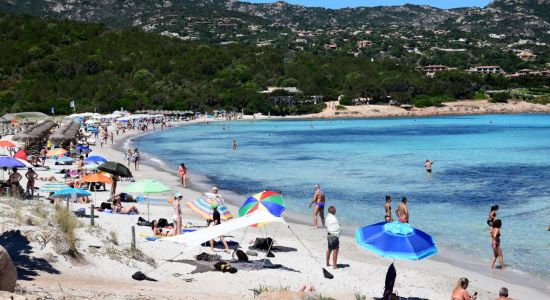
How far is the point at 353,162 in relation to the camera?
4000cm

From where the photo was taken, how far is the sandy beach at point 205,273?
31.1ft

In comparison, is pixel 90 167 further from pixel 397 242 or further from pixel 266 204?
pixel 397 242

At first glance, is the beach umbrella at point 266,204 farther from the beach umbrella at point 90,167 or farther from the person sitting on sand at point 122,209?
the beach umbrella at point 90,167

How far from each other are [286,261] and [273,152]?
3469 cm

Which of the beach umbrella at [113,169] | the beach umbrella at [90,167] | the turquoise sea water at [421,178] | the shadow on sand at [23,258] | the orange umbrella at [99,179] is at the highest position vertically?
the beach umbrella at [113,169]

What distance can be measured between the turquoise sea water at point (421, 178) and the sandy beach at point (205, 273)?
184 centimetres

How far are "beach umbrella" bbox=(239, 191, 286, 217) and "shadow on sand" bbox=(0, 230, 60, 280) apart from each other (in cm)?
484

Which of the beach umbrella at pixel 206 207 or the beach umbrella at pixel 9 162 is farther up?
the beach umbrella at pixel 9 162

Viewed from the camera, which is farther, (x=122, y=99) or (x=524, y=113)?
(x=524, y=113)

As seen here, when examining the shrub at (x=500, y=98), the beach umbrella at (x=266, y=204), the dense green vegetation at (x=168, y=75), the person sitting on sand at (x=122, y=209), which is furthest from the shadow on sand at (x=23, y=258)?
the shrub at (x=500, y=98)

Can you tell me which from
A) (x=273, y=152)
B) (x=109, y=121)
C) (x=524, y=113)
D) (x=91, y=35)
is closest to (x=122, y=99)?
(x=109, y=121)

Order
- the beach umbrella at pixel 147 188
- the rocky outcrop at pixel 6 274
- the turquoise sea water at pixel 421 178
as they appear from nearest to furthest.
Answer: the rocky outcrop at pixel 6 274
the beach umbrella at pixel 147 188
the turquoise sea water at pixel 421 178

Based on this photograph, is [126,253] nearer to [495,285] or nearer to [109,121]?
[495,285]

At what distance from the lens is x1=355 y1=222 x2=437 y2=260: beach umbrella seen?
31.8 feet
